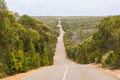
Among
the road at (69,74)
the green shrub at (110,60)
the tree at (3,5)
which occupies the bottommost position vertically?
the green shrub at (110,60)

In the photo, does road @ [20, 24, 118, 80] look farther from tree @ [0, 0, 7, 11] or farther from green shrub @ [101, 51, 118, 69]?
tree @ [0, 0, 7, 11]

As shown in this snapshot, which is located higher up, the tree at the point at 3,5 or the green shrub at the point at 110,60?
the tree at the point at 3,5

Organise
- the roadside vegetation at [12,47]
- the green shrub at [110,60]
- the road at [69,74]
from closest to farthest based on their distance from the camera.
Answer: the road at [69,74], the roadside vegetation at [12,47], the green shrub at [110,60]

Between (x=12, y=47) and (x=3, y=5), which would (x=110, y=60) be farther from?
(x=3, y=5)

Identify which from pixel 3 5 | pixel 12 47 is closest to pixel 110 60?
pixel 12 47

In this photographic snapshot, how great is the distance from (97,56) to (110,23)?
13534 millimetres

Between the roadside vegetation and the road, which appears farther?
the roadside vegetation

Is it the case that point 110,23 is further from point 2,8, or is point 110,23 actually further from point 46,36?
point 2,8

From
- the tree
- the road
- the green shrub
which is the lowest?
the green shrub

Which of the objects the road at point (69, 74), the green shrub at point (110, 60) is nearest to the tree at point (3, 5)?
the road at point (69, 74)

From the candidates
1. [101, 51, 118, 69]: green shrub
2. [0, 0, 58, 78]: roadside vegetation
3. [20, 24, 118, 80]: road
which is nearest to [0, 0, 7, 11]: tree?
[0, 0, 58, 78]: roadside vegetation

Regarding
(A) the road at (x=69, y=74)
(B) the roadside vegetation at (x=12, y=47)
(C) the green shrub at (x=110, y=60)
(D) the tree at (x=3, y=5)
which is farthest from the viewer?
(C) the green shrub at (x=110, y=60)

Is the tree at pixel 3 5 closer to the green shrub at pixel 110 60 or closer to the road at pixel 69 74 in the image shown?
the road at pixel 69 74

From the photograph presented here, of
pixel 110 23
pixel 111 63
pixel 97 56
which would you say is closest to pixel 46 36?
pixel 97 56
